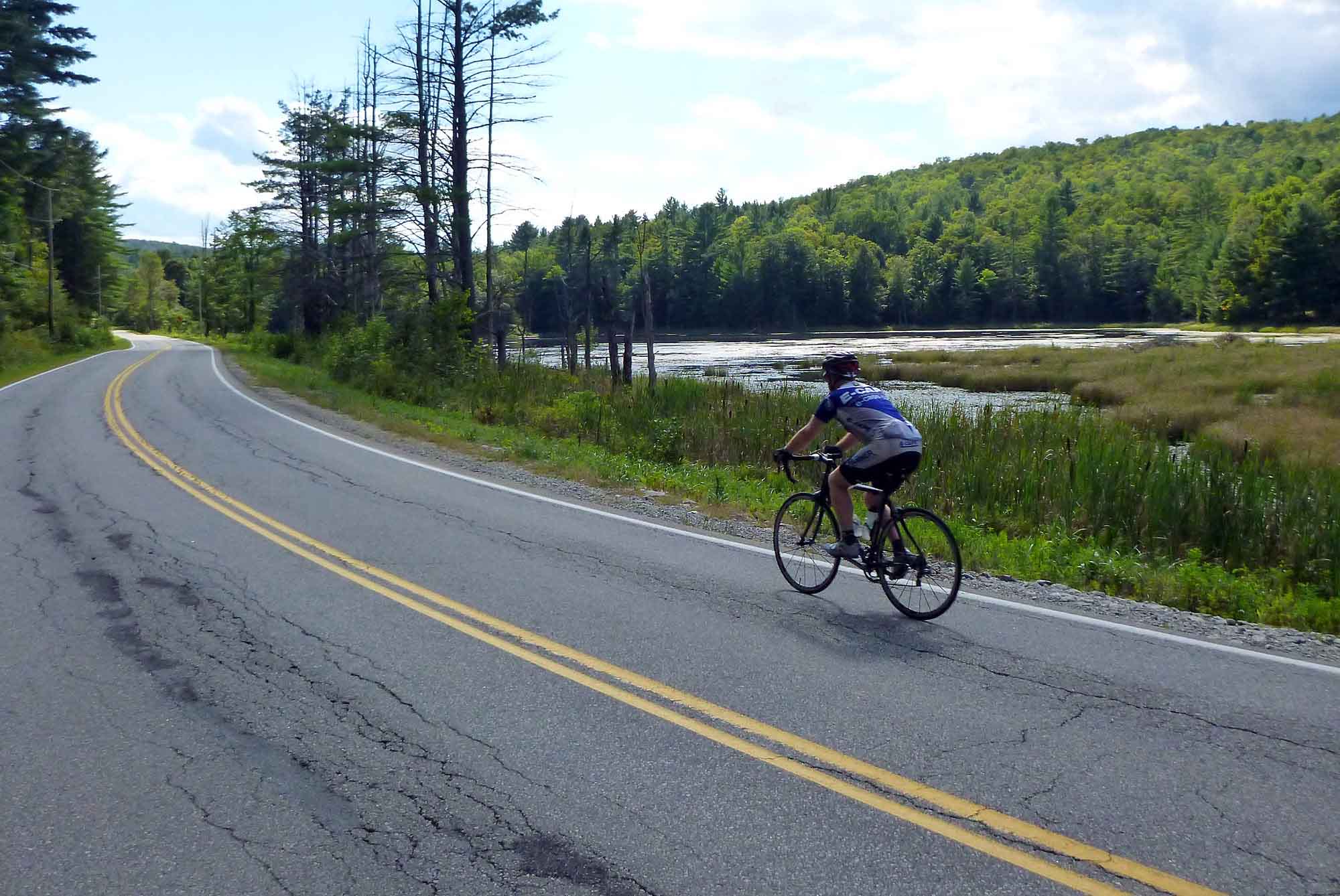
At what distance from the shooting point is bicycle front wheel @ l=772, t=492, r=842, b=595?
7.24m

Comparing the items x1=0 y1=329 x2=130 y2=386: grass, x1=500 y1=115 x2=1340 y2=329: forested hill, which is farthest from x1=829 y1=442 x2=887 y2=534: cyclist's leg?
x1=500 y1=115 x2=1340 y2=329: forested hill

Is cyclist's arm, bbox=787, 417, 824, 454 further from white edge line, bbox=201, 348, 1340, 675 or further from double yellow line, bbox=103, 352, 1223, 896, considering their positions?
double yellow line, bbox=103, 352, 1223, 896

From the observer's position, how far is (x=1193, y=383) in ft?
103

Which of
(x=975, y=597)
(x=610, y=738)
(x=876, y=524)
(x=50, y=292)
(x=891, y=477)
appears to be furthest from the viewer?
(x=50, y=292)

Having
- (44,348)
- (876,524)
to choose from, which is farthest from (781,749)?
(44,348)

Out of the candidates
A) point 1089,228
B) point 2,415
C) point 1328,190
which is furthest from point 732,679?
point 1089,228

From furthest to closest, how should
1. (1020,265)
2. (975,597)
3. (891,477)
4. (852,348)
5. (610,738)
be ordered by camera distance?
1. (1020,265)
2. (852,348)
3. (975,597)
4. (891,477)
5. (610,738)

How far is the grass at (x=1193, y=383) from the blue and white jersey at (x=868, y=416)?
727 centimetres

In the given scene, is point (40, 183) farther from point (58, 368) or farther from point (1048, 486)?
point (1048, 486)

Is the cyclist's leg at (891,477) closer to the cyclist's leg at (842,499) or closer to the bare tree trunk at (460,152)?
the cyclist's leg at (842,499)

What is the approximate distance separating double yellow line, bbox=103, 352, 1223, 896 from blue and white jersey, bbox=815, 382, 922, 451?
242 cm

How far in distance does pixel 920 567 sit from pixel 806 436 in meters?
1.22

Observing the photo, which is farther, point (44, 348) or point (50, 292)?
point (50, 292)

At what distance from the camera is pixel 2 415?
2009 centimetres
